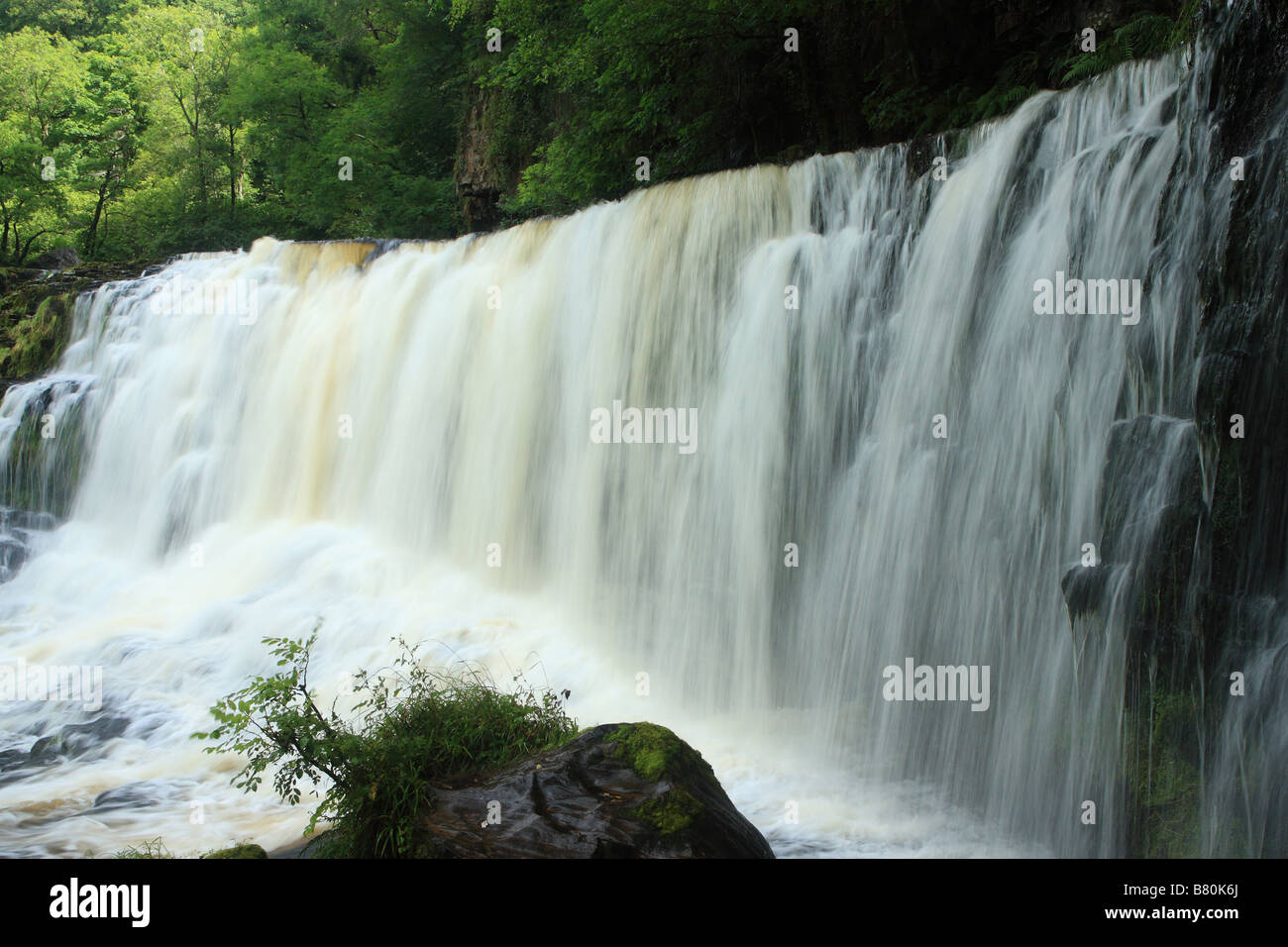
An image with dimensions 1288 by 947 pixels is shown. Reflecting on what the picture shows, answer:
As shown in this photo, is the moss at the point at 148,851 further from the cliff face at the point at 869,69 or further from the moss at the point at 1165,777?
the cliff face at the point at 869,69

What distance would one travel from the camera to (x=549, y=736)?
6543 mm

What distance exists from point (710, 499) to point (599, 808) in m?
4.95

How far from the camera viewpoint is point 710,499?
396 inches

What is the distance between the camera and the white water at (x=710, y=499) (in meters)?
7.10

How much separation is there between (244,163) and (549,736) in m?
30.7

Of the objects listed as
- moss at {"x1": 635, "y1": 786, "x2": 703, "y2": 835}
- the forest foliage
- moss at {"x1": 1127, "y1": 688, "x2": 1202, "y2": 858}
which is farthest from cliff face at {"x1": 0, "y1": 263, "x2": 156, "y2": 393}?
moss at {"x1": 1127, "y1": 688, "x2": 1202, "y2": 858}

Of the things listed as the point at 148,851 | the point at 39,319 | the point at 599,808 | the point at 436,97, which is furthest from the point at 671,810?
the point at 436,97

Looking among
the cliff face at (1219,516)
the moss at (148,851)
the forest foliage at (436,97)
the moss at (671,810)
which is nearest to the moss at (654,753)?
the moss at (671,810)

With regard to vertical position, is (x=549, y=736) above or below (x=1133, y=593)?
below

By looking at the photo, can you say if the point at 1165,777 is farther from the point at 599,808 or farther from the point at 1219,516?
the point at 599,808

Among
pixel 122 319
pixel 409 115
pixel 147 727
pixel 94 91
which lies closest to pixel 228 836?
pixel 147 727

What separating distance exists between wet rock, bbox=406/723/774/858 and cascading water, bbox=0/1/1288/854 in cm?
149
